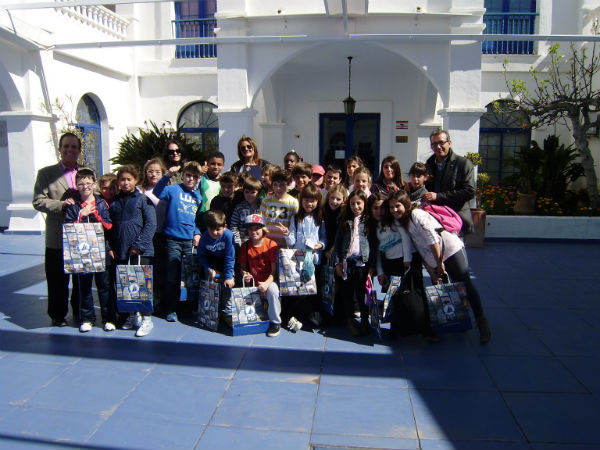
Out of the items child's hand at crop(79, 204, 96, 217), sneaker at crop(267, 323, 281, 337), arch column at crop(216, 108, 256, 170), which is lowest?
sneaker at crop(267, 323, 281, 337)

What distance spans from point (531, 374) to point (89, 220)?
12.3 ft

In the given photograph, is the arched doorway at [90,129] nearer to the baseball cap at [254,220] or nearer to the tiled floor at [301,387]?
the tiled floor at [301,387]

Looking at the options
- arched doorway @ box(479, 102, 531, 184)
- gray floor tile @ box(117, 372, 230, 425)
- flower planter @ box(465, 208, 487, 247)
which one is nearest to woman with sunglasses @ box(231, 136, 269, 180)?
gray floor tile @ box(117, 372, 230, 425)

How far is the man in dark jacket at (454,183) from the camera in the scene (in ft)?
14.2

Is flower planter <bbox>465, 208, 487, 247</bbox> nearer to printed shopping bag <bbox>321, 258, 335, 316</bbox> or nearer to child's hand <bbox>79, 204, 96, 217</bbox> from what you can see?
printed shopping bag <bbox>321, 258, 335, 316</bbox>

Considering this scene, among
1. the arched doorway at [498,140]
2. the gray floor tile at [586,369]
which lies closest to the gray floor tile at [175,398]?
the gray floor tile at [586,369]

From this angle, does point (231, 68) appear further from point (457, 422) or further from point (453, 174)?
point (457, 422)

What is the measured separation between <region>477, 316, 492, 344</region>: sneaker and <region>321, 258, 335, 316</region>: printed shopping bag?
1.26 m

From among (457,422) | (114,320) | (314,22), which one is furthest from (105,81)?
(457,422)

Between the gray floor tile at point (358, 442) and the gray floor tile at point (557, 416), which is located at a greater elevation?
the gray floor tile at point (557, 416)

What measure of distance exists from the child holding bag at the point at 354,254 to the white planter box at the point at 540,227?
17.4 ft

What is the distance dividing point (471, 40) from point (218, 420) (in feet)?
24.3

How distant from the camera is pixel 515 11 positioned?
1210 centimetres

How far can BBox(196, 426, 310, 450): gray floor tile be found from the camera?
8.94ft
